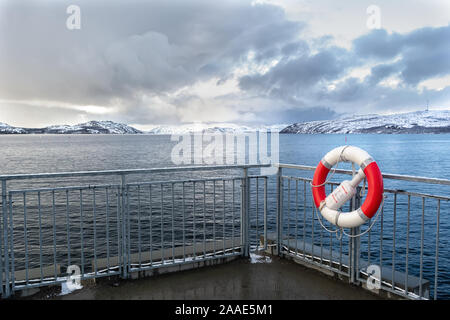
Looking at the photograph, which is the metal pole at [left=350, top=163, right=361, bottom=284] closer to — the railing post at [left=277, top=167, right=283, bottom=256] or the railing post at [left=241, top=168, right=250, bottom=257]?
the railing post at [left=277, top=167, right=283, bottom=256]

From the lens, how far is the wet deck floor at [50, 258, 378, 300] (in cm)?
354

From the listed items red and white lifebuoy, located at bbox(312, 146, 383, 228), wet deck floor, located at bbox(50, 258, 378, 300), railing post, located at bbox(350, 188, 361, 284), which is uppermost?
red and white lifebuoy, located at bbox(312, 146, 383, 228)

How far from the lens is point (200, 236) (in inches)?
523

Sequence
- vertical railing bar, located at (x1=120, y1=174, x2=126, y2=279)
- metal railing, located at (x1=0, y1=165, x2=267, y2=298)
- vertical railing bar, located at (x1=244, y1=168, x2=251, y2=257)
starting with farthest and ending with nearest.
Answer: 1. vertical railing bar, located at (x1=244, y1=168, x2=251, y2=257)
2. vertical railing bar, located at (x1=120, y1=174, x2=126, y2=279)
3. metal railing, located at (x1=0, y1=165, x2=267, y2=298)

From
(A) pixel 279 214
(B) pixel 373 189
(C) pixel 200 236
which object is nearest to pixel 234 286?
(A) pixel 279 214

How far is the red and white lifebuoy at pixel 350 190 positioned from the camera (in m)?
3.38

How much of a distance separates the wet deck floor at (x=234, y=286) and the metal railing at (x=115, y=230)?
213 millimetres

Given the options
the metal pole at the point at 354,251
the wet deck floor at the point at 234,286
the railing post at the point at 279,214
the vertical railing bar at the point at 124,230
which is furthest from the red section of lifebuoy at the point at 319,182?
the vertical railing bar at the point at 124,230

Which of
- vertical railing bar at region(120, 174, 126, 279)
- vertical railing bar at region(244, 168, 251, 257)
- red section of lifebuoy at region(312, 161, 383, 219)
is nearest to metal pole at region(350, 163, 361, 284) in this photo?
red section of lifebuoy at region(312, 161, 383, 219)

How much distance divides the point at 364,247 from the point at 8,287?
1098cm

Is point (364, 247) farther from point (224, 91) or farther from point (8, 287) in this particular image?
point (224, 91)

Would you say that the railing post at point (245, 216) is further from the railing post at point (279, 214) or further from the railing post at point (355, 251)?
the railing post at point (355, 251)

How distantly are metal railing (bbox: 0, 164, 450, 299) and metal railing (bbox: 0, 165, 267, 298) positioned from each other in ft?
0.05

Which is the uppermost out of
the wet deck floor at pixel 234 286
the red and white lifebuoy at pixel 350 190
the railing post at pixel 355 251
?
the red and white lifebuoy at pixel 350 190
